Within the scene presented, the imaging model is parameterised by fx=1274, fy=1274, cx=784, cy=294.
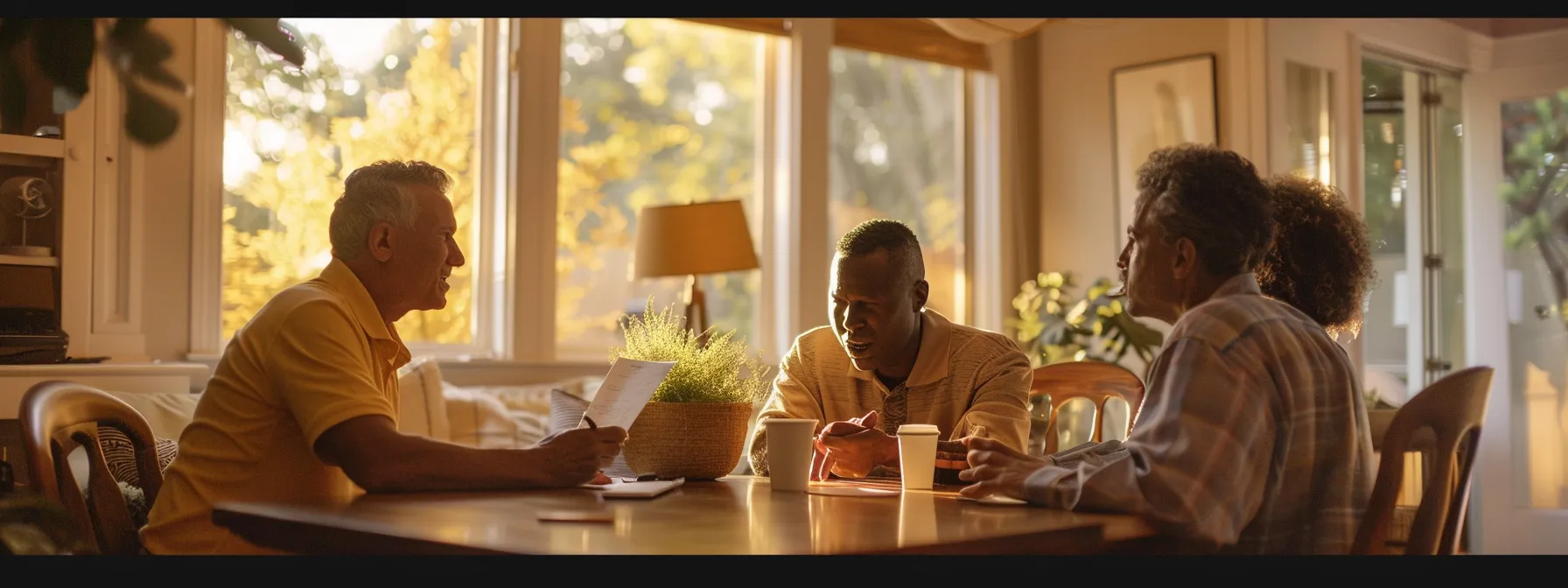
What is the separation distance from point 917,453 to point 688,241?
2394 mm

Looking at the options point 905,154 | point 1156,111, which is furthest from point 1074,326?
point 905,154

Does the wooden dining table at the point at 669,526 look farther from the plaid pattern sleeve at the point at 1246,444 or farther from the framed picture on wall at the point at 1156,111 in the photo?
the framed picture on wall at the point at 1156,111

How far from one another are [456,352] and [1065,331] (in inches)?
90.1

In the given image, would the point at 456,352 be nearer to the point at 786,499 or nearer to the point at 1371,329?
the point at 786,499

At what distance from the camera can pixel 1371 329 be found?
557 centimetres

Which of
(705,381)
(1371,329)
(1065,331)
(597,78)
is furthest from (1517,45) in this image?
(705,381)

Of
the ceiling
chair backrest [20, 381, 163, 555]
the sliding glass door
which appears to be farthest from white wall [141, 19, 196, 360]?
the ceiling

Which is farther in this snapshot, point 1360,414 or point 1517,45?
point 1517,45

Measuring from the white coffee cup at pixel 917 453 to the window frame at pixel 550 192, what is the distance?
2.38 meters

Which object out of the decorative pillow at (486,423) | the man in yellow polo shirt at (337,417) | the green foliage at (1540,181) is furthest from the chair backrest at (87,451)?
the green foliage at (1540,181)

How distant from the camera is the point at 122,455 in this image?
2.63m

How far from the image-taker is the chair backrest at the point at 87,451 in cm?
177

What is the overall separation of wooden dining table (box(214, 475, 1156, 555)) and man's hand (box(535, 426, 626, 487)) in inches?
1.5

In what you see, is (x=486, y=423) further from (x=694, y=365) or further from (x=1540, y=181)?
(x=1540, y=181)
